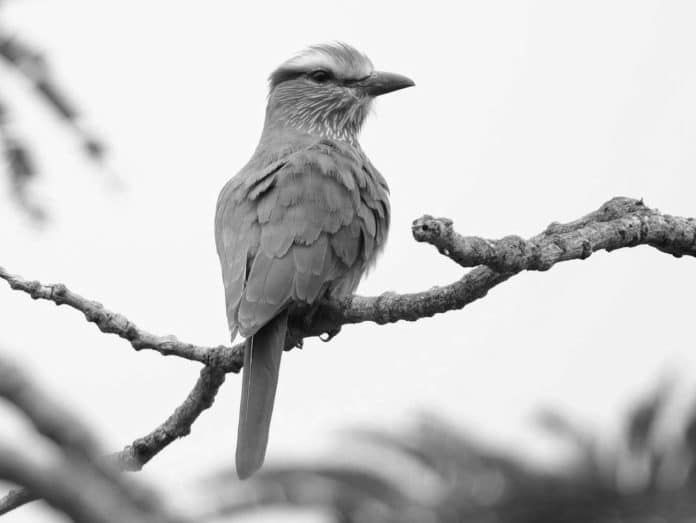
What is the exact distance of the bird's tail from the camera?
3652mm

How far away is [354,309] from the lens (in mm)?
3473

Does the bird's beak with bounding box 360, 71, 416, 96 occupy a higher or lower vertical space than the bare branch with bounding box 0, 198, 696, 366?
higher

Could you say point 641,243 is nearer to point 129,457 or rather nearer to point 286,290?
point 286,290

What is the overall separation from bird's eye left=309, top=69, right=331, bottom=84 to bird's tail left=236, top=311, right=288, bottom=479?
263 cm

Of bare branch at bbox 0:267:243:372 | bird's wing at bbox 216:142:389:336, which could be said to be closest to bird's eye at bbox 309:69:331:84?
bird's wing at bbox 216:142:389:336

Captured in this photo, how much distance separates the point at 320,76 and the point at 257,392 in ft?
9.68

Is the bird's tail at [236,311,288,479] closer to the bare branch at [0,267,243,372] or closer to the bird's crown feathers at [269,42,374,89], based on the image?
the bare branch at [0,267,243,372]

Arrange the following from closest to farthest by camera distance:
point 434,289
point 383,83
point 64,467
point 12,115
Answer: point 64,467 → point 12,115 → point 434,289 → point 383,83

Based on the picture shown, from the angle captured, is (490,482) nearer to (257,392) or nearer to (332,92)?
(257,392)

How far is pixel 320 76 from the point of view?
604 centimetres

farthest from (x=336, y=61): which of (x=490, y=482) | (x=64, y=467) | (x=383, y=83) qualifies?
(x=64, y=467)

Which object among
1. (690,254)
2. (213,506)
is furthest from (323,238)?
(213,506)

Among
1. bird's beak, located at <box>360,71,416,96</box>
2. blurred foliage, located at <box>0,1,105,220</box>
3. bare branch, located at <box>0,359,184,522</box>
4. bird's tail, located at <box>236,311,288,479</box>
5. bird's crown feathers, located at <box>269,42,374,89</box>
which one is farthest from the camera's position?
bird's crown feathers, located at <box>269,42,374,89</box>

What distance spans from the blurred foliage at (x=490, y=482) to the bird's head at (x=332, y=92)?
494cm
